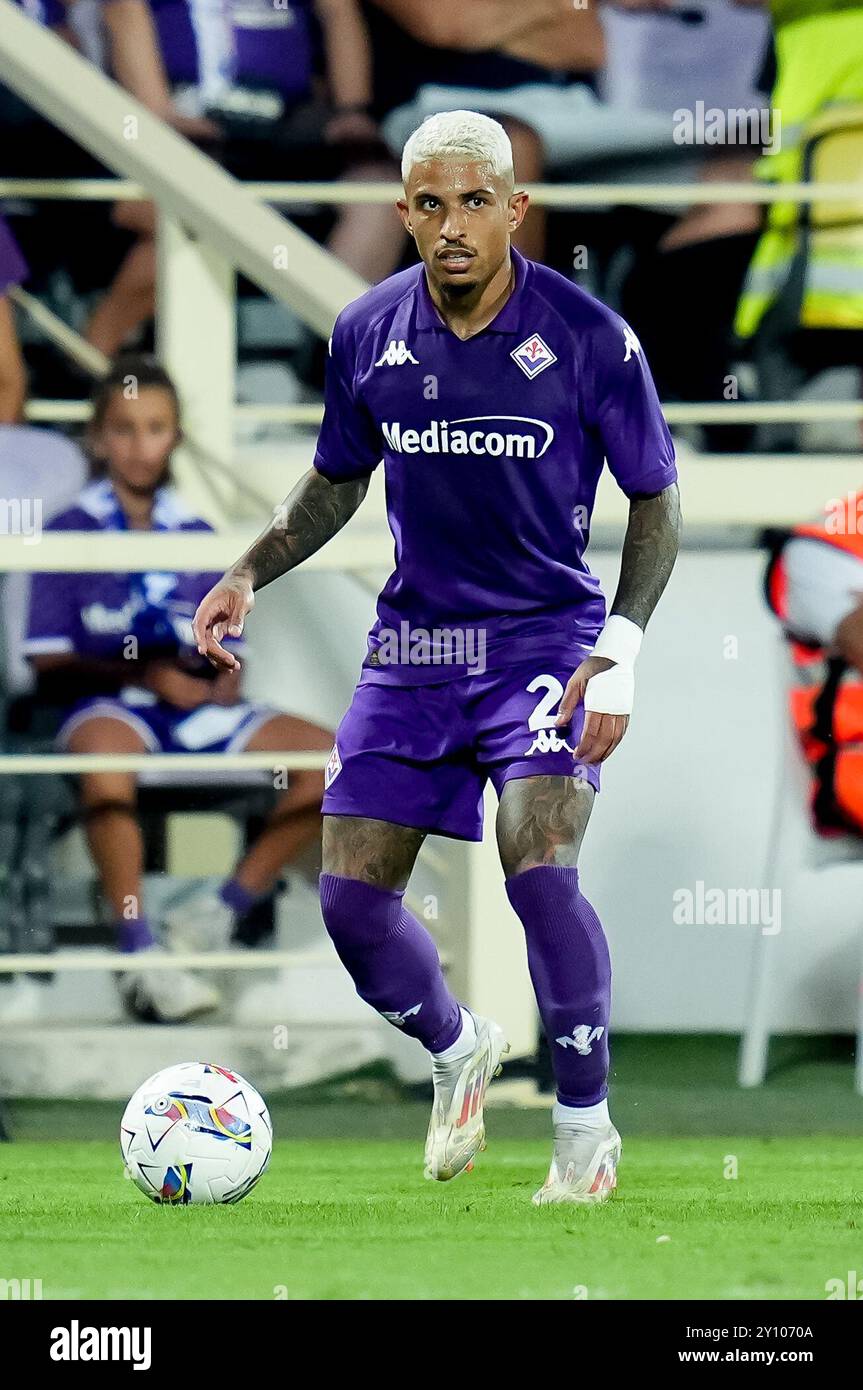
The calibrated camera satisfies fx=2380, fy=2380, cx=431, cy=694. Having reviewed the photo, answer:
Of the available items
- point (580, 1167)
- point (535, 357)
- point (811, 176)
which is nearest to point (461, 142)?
point (535, 357)

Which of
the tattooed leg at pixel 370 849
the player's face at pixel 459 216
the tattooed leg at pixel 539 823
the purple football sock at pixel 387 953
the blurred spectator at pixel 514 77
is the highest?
the blurred spectator at pixel 514 77

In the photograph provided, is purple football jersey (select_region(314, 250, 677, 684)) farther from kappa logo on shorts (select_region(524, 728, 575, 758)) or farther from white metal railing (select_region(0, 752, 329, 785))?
white metal railing (select_region(0, 752, 329, 785))

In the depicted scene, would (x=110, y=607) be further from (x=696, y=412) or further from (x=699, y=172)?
(x=699, y=172)

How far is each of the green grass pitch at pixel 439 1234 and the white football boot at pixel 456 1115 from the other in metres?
0.05

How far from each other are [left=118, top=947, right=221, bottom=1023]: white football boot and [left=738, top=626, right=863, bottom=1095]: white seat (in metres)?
1.27

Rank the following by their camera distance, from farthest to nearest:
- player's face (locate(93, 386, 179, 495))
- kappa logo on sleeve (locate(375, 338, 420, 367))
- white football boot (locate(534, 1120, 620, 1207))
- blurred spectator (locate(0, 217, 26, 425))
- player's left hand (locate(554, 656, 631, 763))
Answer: blurred spectator (locate(0, 217, 26, 425)), player's face (locate(93, 386, 179, 495)), kappa logo on sleeve (locate(375, 338, 420, 367)), white football boot (locate(534, 1120, 620, 1207)), player's left hand (locate(554, 656, 631, 763))

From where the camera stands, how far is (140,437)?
18.3 feet

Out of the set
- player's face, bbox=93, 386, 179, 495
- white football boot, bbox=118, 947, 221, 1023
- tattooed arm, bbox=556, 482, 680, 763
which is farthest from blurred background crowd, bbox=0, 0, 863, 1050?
tattooed arm, bbox=556, 482, 680, 763

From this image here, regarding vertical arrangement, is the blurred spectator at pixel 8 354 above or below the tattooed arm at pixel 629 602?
above

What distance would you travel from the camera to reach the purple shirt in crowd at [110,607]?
18.2 feet

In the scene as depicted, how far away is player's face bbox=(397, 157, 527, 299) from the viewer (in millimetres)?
3621

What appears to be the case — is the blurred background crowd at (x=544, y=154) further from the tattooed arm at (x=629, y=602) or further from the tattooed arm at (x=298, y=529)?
the tattooed arm at (x=629, y=602)

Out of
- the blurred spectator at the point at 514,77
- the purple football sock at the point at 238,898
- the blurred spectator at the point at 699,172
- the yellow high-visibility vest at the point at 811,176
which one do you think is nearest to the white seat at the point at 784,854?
the blurred spectator at the point at 699,172

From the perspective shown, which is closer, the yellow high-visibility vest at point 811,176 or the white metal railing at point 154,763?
the white metal railing at point 154,763
